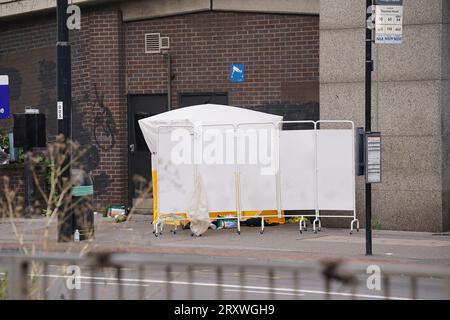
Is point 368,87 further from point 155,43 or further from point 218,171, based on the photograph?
point 155,43

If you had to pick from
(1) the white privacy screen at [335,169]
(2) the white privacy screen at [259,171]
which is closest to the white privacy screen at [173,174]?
(2) the white privacy screen at [259,171]

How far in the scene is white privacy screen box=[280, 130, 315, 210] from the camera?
1839 centimetres

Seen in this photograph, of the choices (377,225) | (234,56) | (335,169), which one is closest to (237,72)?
(234,56)

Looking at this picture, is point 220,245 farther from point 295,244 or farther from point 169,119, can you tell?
point 169,119

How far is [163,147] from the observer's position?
60.4 feet

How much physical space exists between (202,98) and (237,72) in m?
1.08

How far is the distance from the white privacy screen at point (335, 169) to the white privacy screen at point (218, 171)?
64.6 inches

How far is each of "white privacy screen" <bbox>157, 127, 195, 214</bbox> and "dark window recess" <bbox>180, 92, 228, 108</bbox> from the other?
11.3 feet

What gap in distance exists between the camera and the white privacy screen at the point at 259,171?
18.5 m

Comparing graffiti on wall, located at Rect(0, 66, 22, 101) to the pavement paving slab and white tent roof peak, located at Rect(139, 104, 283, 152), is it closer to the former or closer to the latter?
the pavement paving slab

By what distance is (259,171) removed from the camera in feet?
60.7

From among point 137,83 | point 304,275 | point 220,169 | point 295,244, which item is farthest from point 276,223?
point 304,275

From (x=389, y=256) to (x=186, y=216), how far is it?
4.69 metres
